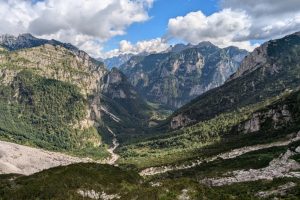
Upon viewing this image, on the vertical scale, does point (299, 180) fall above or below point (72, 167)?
below

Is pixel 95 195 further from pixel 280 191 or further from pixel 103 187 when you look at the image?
pixel 280 191

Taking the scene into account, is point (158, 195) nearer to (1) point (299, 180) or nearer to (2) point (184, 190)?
(2) point (184, 190)

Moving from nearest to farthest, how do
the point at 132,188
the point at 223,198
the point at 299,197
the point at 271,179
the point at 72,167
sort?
the point at 223,198
the point at 299,197
the point at 132,188
the point at 72,167
the point at 271,179

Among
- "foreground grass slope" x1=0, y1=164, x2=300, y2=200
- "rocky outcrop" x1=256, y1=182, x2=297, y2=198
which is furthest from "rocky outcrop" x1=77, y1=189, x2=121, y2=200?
"rocky outcrop" x1=256, y1=182, x2=297, y2=198

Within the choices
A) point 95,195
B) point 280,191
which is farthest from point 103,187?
point 280,191

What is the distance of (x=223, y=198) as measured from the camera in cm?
11894

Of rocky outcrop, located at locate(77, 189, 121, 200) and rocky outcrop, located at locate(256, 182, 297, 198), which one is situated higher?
rocky outcrop, located at locate(77, 189, 121, 200)

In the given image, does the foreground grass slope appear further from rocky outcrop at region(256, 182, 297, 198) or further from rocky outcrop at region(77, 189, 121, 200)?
rocky outcrop at region(256, 182, 297, 198)

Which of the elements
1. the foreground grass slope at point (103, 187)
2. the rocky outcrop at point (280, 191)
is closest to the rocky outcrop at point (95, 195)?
the foreground grass slope at point (103, 187)

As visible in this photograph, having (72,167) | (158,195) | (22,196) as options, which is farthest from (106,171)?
(158,195)

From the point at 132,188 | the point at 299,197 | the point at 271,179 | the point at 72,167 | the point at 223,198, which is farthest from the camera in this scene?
the point at 271,179

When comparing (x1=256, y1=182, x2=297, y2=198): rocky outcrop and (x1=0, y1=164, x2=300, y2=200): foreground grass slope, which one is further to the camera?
(x1=256, y1=182, x2=297, y2=198): rocky outcrop

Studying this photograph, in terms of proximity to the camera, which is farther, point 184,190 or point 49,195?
point 49,195

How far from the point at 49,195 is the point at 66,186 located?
7.71 m
